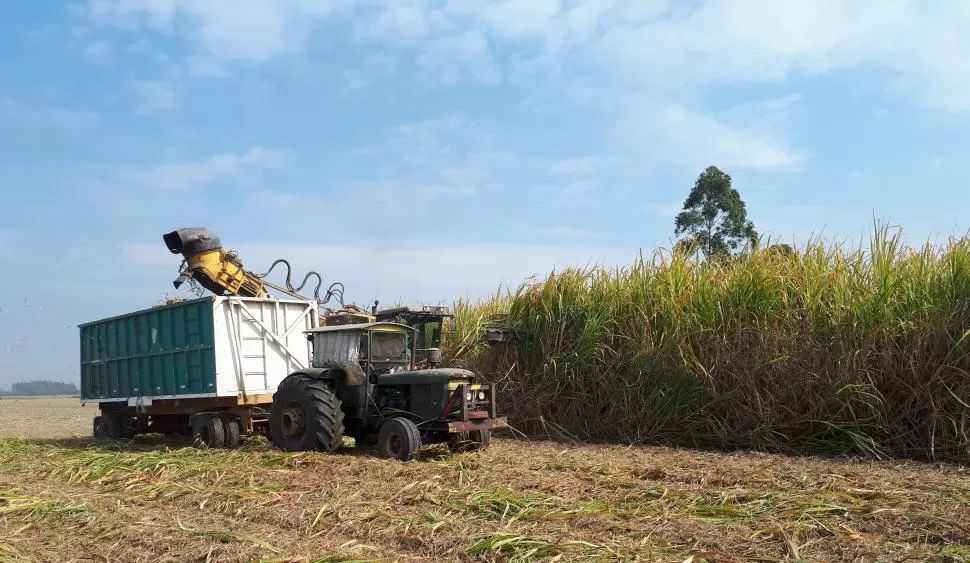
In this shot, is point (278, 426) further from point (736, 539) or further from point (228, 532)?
point (736, 539)

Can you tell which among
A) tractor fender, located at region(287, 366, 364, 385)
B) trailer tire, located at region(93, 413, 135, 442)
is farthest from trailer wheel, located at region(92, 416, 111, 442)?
tractor fender, located at region(287, 366, 364, 385)

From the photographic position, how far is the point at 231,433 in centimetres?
1149

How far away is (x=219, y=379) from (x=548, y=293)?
540 cm

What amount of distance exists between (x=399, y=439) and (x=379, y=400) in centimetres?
98

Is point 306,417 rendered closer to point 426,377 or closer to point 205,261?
point 426,377

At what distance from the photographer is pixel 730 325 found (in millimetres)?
10828

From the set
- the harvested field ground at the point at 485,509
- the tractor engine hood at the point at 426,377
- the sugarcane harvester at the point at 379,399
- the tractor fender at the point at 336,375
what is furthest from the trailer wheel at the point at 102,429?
the tractor engine hood at the point at 426,377

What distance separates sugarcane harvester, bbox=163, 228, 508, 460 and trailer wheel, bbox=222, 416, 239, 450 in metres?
0.92

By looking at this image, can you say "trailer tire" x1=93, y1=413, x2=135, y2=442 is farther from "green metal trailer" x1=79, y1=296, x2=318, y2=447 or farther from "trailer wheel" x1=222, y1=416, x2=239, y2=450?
"trailer wheel" x1=222, y1=416, x2=239, y2=450

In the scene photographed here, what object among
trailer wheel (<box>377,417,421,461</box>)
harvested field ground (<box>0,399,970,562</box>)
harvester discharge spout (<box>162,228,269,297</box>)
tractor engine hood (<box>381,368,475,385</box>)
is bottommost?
harvested field ground (<box>0,399,970,562</box>)

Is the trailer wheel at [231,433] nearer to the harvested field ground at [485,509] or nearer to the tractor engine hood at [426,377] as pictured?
the harvested field ground at [485,509]

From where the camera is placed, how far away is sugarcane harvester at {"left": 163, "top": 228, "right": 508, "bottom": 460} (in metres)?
9.91

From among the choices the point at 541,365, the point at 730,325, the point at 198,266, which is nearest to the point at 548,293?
the point at 541,365

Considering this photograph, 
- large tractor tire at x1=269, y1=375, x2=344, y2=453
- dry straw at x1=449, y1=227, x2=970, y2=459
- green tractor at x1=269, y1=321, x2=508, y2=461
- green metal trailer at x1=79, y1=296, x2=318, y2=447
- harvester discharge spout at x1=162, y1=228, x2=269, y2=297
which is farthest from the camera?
harvester discharge spout at x1=162, y1=228, x2=269, y2=297
